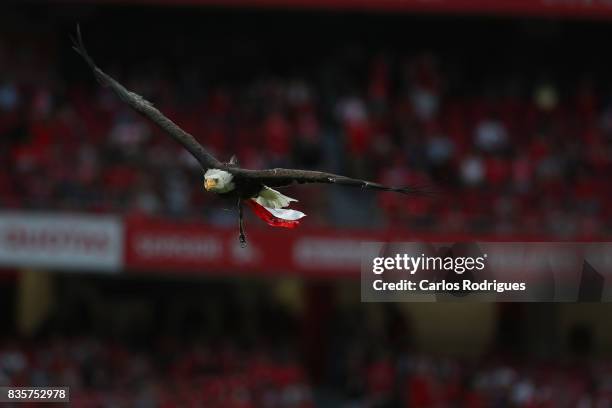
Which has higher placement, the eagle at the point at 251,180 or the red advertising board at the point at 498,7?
the red advertising board at the point at 498,7

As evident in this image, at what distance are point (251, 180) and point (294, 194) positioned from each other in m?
9.99

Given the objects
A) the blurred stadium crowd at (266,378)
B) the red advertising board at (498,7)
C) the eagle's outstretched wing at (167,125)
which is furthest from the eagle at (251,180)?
the red advertising board at (498,7)

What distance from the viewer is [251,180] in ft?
39.8

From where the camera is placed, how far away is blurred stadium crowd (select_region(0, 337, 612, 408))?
21703mm

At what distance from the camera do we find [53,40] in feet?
89.9

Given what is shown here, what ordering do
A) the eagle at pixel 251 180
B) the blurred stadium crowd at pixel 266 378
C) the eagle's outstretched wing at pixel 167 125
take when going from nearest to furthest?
the eagle at pixel 251 180 → the eagle's outstretched wing at pixel 167 125 → the blurred stadium crowd at pixel 266 378

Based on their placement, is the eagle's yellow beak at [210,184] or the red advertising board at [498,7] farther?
the red advertising board at [498,7]

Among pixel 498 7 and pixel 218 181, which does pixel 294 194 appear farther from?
pixel 218 181

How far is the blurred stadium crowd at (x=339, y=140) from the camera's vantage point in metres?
22.9

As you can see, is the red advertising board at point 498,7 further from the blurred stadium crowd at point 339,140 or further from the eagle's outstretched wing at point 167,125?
the eagle's outstretched wing at point 167,125

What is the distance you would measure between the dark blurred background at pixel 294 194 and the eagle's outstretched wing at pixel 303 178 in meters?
10.2

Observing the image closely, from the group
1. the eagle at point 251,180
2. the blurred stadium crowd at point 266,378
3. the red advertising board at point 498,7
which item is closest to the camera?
the eagle at point 251,180

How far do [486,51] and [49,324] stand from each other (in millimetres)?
11098

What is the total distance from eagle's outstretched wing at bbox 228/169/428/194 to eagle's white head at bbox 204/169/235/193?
9cm
